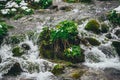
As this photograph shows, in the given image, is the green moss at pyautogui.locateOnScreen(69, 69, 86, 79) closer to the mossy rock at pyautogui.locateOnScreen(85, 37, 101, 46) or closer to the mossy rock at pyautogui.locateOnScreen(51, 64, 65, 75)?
the mossy rock at pyautogui.locateOnScreen(51, 64, 65, 75)

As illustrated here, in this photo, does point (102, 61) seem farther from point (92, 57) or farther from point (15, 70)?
point (15, 70)

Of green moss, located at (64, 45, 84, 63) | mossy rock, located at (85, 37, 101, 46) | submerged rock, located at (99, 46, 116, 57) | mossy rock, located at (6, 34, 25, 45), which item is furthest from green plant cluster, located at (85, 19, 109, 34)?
mossy rock, located at (6, 34, 25, 45)

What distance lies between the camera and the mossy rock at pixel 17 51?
1231cm

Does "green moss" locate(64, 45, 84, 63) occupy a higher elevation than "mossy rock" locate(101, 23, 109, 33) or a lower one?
lower

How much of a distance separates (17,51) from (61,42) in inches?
73.2

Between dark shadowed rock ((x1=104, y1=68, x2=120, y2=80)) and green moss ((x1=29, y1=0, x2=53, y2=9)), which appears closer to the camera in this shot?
dark shadowed rock ((x1=104, y1=68, x2=120, y2=80))

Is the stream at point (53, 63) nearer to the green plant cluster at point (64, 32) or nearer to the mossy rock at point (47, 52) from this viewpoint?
the mossy rock at point (47, 52)

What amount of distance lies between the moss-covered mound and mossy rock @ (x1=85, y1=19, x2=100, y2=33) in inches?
43.7

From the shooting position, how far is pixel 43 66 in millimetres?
11477

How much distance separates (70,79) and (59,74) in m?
0.58

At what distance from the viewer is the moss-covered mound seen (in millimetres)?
12072

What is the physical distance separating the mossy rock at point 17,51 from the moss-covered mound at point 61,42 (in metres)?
0.85

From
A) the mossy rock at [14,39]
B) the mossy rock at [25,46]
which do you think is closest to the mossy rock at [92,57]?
the mossy rock at [25,46]

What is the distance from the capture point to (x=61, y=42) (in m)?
12.5
